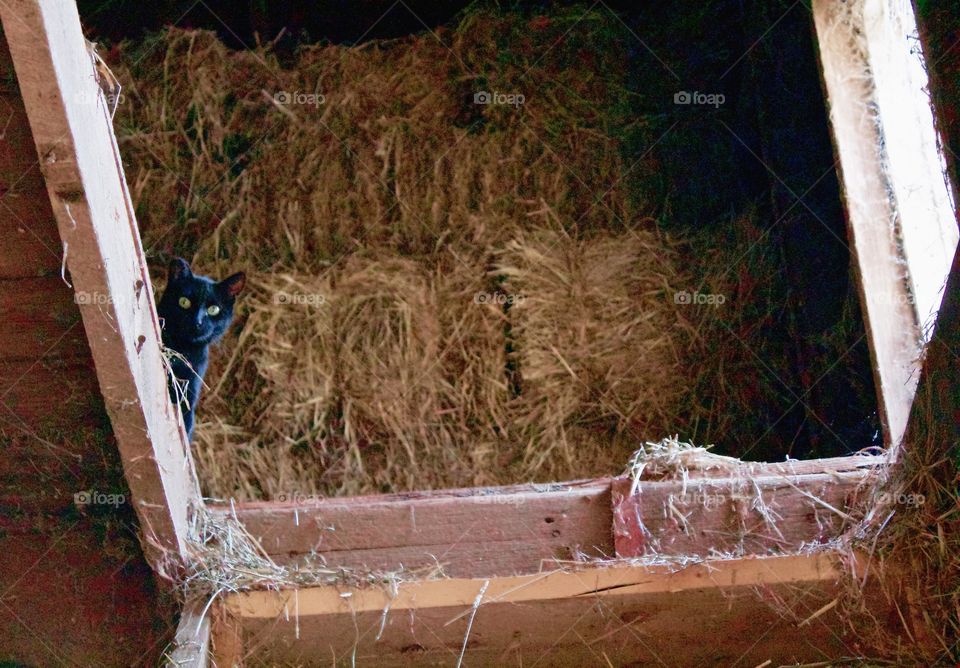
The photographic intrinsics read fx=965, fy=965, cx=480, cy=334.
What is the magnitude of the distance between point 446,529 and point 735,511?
0.62 meters

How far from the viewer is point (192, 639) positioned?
5.53 ft

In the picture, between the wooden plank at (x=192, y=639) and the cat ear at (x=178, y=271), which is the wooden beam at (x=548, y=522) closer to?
the wooden plank at (x=192, y=639)

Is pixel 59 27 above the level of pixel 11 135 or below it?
above

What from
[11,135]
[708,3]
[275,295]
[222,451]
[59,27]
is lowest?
[222,451]

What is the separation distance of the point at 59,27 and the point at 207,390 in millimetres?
2308

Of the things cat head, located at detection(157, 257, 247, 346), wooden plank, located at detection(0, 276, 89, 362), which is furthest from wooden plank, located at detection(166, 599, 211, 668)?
cat head, located at detection(157, 257, 247, 346)

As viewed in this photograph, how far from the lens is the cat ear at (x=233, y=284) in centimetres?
347

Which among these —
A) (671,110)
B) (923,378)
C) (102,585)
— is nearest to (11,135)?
(102,585)

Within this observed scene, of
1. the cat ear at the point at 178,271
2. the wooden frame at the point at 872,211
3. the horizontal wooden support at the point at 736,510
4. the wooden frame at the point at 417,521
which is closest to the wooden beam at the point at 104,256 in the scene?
the wooden frame at the point at 417,521

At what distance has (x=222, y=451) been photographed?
349cm

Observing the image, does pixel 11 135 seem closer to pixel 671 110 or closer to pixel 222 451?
pixel 222 451

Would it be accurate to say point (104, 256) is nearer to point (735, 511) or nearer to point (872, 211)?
point (735, 511)

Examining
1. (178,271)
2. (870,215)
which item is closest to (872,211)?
(870,215)

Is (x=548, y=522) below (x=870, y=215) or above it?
below
